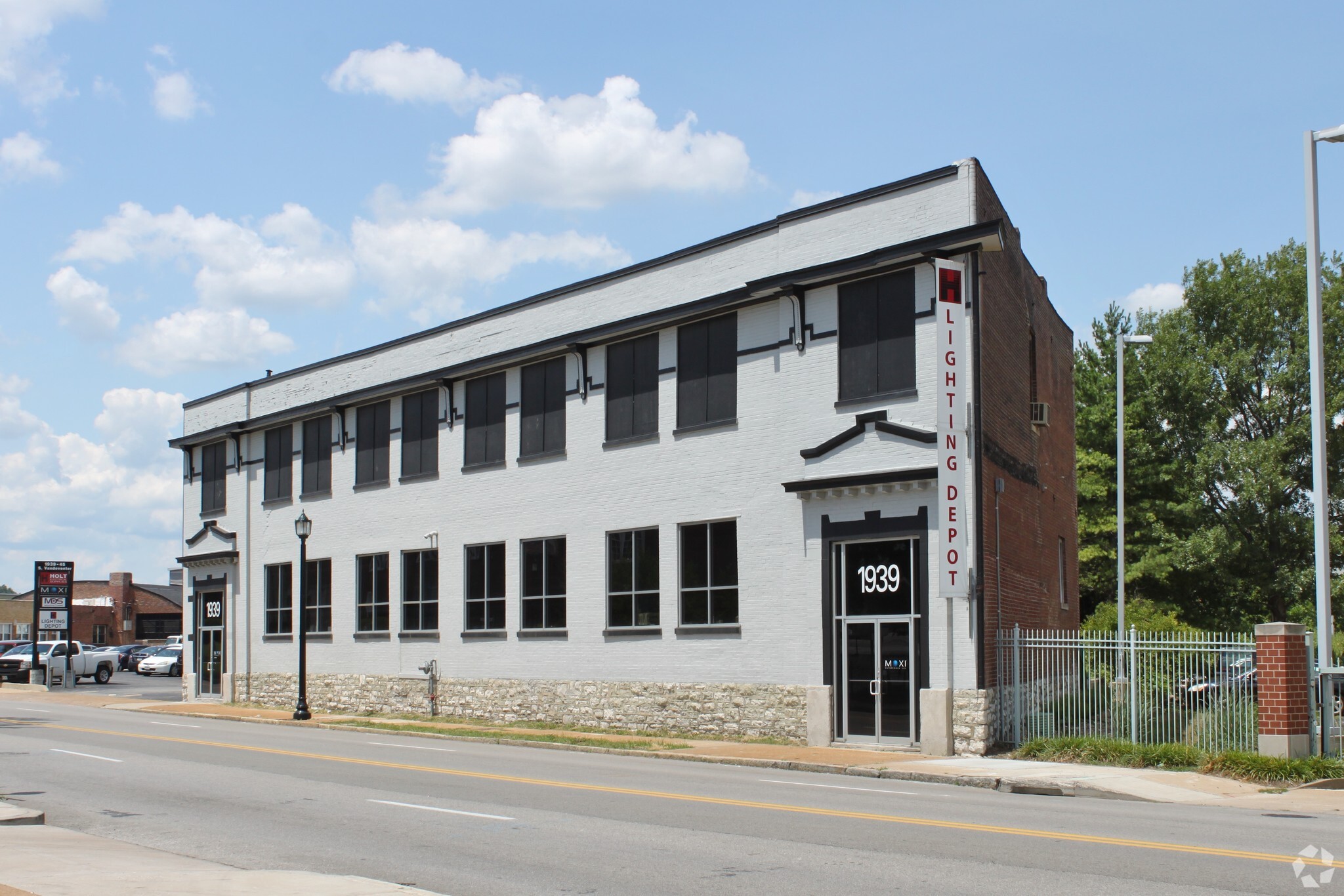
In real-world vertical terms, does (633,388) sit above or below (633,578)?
above

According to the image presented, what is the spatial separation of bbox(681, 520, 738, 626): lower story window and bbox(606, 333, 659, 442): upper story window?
103 inches

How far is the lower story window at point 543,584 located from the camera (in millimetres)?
27703

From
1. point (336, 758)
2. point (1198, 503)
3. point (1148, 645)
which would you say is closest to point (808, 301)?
point (1148, 645)

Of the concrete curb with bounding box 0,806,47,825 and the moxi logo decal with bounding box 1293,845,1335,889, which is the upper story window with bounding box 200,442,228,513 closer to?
the concrete curb with bounding box 0,806,47,825

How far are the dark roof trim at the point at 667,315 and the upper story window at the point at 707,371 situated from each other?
0.41m

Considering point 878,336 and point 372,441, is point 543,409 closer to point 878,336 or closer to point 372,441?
point 372,441

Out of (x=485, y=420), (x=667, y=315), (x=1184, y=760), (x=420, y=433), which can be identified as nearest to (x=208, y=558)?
(x=420, y=433)

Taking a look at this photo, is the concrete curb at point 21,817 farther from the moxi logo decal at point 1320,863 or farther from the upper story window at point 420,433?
the upper story window at point 420,433

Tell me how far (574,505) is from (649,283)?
521 cm

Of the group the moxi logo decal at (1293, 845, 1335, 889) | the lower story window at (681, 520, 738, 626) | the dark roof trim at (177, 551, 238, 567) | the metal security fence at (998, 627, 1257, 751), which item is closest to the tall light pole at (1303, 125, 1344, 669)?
the metal security fence at (998, 627, 1257, 751)

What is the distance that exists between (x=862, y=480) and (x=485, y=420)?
11775mm

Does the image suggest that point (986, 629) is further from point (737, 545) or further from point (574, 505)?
point (574, 505)

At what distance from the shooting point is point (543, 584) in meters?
28.0

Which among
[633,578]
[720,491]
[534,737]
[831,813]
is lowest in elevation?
[534,737]
